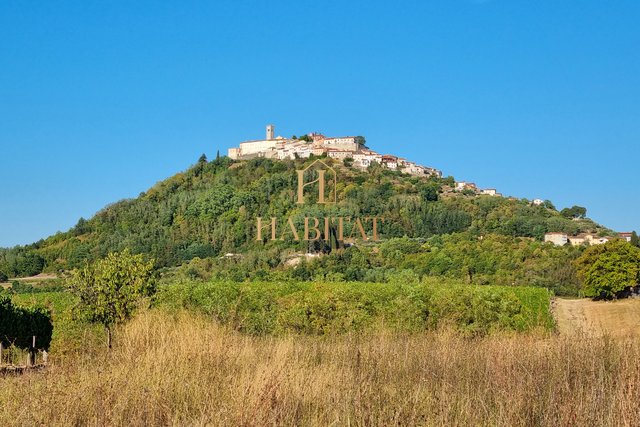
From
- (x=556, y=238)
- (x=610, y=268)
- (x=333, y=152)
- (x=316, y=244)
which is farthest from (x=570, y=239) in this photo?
(x=333, y=152)

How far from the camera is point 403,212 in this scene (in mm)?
71375

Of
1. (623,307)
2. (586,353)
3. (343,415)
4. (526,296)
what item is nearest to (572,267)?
(623,307)

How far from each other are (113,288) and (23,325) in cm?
862

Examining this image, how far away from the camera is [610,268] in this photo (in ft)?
140

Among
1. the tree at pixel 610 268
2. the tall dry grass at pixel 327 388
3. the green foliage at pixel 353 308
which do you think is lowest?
the tall dry grass at pixel 327 388

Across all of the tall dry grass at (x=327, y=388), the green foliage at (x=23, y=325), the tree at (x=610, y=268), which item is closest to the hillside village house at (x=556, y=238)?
the tree at (x=610, y=268)

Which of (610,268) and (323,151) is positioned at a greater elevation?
(323,151)

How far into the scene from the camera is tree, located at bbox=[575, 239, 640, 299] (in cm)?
4228

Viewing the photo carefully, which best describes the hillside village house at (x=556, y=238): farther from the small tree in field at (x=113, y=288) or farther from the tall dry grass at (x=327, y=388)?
the tall dry grass at (x=327, y=388)

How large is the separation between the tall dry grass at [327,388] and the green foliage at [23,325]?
16.1 meters

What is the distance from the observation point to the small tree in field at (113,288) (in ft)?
53.9
